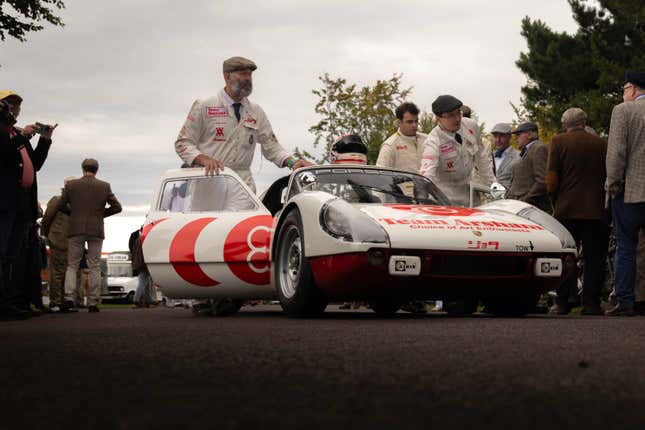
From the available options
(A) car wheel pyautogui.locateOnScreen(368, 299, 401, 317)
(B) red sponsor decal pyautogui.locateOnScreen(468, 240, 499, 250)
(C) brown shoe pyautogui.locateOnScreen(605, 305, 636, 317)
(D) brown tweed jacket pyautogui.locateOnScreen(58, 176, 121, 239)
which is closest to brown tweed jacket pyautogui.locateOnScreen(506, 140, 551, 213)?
(C) brown shoe pyautogui.locateOnScreen(605, 305, 636, 317)

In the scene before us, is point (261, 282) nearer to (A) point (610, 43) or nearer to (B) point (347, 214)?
(B) point (347, 214)

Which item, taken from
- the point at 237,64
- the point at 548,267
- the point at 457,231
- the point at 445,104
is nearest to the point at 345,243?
the point at 457,231

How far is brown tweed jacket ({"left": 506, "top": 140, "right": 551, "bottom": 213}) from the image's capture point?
9898 millimetres

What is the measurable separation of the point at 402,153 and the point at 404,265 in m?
4.03

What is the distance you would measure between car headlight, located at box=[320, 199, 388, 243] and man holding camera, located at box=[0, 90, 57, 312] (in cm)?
285

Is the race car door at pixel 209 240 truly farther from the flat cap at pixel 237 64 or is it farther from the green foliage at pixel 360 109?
the green foliage at pixel 360 109

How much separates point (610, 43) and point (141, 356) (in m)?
29.6

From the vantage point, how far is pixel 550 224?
7.18 m

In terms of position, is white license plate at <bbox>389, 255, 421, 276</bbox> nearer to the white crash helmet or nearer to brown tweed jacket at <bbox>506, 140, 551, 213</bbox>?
the white crash helmet

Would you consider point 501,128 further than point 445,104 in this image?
Yes

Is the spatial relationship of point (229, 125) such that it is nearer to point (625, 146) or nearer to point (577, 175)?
point (577, 175)

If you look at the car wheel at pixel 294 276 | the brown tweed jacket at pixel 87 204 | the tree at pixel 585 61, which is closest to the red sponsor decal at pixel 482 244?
the car wheel at pixel 294 276

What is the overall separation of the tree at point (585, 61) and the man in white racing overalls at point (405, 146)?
2005 cm

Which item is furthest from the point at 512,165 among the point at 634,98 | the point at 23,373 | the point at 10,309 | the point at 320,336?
the point at 23,373
